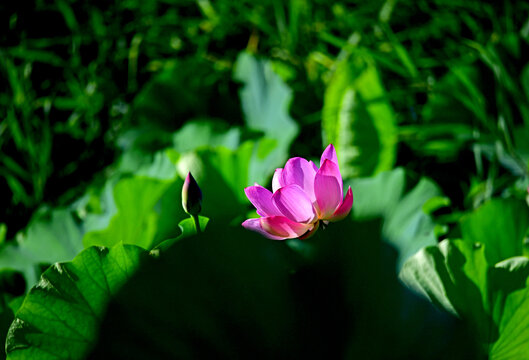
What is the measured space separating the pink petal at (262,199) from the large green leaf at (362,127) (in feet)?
1.84

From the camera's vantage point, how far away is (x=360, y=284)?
0.52m

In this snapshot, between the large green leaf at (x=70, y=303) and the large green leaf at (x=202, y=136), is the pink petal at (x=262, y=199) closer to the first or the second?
the large green leaf at (x=70, y=303)

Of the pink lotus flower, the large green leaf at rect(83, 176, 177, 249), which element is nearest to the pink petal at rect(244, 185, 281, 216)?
the pink lotus flower

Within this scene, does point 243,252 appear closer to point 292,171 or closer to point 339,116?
point 292,171

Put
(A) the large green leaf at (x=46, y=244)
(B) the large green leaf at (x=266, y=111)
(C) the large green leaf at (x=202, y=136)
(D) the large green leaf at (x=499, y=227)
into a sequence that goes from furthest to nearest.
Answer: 1. (C) the large green leaf at (x=202, y=136)
2. (B) the large green leaf at (x=266, y=111)
3. (A) the large green leaf at (x=46, y=244)
4. (D) the large green leaf at (x=499, y=227)

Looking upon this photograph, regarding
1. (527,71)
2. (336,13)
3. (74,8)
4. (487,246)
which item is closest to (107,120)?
(74,8)

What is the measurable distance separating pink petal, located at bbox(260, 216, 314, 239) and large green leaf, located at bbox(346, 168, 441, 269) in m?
0.22

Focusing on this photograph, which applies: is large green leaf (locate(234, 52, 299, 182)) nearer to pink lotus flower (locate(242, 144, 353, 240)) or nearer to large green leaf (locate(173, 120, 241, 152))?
large green leaf (locate(173, 120, 241, 152))

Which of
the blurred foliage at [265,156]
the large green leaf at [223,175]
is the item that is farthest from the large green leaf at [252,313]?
the large green leaf at [223,175]

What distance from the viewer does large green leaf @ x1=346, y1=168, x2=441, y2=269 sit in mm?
751

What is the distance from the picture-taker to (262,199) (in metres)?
0.54

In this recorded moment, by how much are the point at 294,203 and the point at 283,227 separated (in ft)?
0.09

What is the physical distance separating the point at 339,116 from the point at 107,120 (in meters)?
0.77

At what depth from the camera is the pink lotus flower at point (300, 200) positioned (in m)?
0.53
